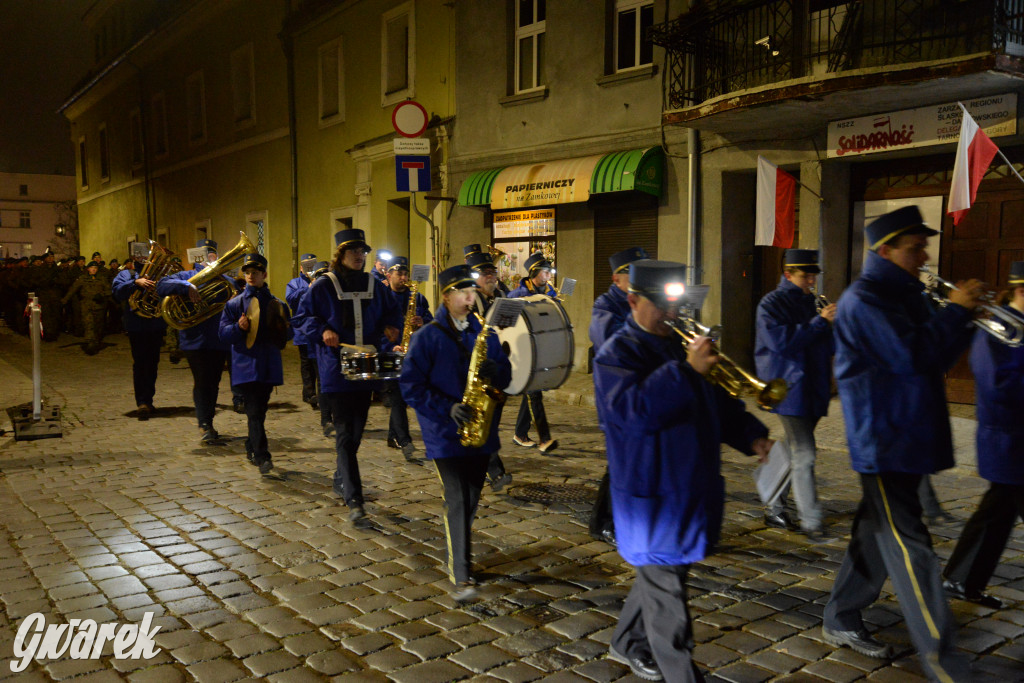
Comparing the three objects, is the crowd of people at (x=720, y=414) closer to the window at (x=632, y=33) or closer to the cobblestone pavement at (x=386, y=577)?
the cobblestone pavement at (x=386, y=577)

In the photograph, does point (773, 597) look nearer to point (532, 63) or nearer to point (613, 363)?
point (613, 363)

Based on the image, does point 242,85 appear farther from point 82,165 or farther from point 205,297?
point 82,165

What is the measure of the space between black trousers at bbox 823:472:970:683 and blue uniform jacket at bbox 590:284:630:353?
2248 mm

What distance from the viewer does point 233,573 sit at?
5.12m

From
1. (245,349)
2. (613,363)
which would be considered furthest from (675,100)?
(613,363)

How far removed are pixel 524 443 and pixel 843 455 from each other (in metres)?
3.33

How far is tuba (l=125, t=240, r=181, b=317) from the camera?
35.9 ft

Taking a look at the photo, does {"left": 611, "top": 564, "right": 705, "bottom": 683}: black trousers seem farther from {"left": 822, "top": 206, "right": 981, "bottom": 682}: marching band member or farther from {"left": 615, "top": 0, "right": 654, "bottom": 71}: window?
{"left": 615, "top": 0, "right": 654, "bottom": 71}: window

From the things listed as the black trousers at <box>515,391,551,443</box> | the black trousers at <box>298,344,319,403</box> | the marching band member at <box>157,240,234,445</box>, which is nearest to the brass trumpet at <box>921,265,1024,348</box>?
the black trousers at <box>515,391,551,443</box>

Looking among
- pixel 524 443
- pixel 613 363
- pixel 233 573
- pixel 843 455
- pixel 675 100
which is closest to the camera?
pixel 613 363

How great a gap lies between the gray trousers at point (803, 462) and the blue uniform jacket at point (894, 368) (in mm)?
1825

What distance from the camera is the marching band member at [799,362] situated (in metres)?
5.52

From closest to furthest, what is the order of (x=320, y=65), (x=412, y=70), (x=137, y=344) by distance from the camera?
(x=137, y=344)
(x=412, y=70)
(x=320, y=65)

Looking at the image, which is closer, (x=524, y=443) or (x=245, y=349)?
(x=245, y=349)
